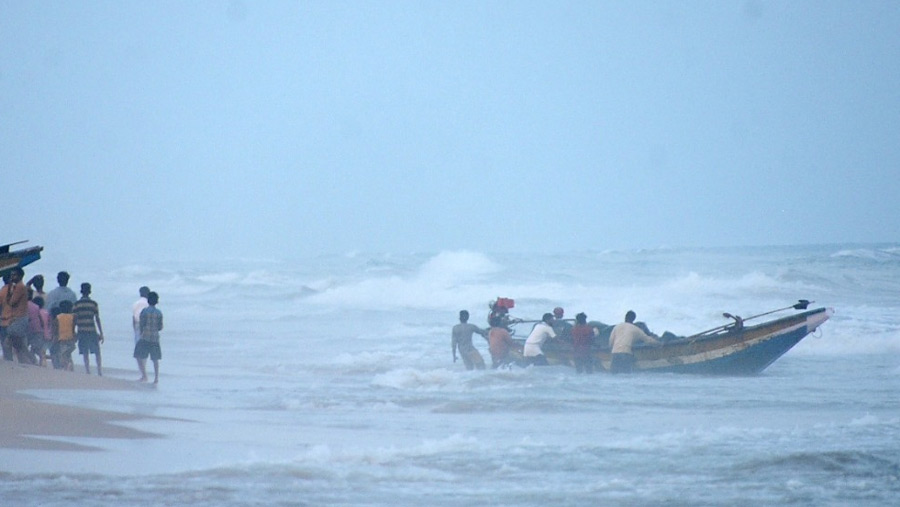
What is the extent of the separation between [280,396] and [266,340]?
36.5ft

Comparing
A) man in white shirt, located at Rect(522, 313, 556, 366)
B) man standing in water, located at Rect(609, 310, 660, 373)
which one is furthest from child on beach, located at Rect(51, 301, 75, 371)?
man standing in water, located at Rect(609, 310, 660, 373)

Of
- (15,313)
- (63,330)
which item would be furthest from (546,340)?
(15,313)

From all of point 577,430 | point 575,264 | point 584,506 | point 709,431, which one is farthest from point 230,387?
point 575,264

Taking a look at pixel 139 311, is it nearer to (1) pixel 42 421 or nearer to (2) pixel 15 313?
(2) pixel 15 313

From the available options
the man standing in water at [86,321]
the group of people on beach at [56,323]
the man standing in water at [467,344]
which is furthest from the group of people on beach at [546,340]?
the man standing in water at [86,321]

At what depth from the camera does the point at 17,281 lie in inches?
490

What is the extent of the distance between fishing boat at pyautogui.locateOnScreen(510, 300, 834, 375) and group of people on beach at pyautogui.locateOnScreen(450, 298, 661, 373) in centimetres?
23

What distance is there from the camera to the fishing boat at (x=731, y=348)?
1512 cm

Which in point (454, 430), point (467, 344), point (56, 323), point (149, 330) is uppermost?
point (56, 323)

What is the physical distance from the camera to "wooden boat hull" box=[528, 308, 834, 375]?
1512 cm

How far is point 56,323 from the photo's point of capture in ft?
43.9

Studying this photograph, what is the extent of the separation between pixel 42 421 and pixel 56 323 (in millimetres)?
4307

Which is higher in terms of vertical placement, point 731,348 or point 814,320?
point 814,320

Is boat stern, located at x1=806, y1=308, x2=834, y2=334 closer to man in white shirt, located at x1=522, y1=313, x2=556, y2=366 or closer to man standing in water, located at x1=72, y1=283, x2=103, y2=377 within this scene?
man in white shirt, located at x1=522, y1=313, x2=556, y2=366
